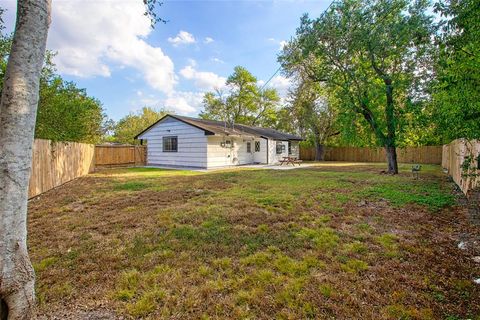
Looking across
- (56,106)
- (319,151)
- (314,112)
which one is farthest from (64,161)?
(319,151)

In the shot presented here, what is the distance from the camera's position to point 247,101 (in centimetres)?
3462

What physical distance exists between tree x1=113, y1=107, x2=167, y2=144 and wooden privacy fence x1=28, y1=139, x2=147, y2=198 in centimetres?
1439

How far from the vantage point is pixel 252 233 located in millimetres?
4180

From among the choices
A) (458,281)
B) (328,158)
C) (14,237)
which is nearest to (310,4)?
(458,281)

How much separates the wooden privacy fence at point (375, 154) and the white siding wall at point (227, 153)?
11.8m

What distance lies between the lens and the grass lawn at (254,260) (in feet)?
7.64

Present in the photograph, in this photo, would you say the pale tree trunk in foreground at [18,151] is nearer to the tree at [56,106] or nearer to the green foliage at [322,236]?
the green foliage at [322,236]

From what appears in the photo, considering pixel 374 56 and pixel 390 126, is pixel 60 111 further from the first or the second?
pixel 390 126

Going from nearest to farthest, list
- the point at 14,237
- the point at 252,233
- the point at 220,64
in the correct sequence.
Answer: the point at 14,237 → the point at 252,233 → the point at 220,64

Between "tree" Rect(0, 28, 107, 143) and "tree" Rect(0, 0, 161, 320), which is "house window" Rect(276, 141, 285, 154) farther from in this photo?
"tree" Rect(0, 0, 161, 320)

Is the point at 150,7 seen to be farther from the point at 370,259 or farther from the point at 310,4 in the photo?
the point at 310,4

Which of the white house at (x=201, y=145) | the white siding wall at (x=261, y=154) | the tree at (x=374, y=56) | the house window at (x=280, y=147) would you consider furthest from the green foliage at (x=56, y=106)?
the house window at (x=280, y=147)

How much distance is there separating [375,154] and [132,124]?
1230 inches

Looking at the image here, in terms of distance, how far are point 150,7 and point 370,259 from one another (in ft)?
15.7
